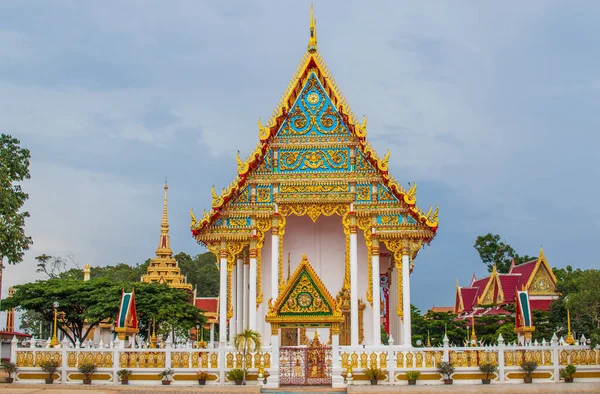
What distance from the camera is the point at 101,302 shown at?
33.5m

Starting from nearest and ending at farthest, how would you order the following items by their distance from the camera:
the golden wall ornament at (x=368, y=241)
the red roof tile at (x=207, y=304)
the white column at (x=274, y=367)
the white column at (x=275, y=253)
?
the white column at (x=274, y=367) → the white column at (x=275, y=253) → the golden wall ornament at (x=368, y=241) → the red roof tile at (x=207, y=304)

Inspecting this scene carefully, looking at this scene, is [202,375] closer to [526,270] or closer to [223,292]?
[223,292]

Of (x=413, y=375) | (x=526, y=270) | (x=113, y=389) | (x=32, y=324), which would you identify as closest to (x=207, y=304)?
(x=32, y=324)

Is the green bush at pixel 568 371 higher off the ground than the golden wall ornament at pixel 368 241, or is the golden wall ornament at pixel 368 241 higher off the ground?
the golden wall ornament at pixel 368 241


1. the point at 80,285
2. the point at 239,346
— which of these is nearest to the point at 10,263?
the point at 239,346

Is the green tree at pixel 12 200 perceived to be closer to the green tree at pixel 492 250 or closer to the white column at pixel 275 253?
the white column at pixel 275 253

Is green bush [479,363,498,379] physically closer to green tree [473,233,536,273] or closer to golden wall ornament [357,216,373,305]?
golden wall ornament [357,216,373,305]

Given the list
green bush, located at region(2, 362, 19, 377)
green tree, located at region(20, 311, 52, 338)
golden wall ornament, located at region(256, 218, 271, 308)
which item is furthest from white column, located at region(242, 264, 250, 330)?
green tree, located at region(20, 311, 52, 338)

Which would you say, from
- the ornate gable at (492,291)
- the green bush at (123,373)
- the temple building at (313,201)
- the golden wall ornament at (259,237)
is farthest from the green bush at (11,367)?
the ornate gable at (492,291)

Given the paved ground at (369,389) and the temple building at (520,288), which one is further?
the temple building at (520,288)

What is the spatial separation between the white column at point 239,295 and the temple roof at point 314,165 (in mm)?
2302

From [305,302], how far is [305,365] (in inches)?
57.1

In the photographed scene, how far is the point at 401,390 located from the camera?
16859 millimetres

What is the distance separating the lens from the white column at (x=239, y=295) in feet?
75.5
